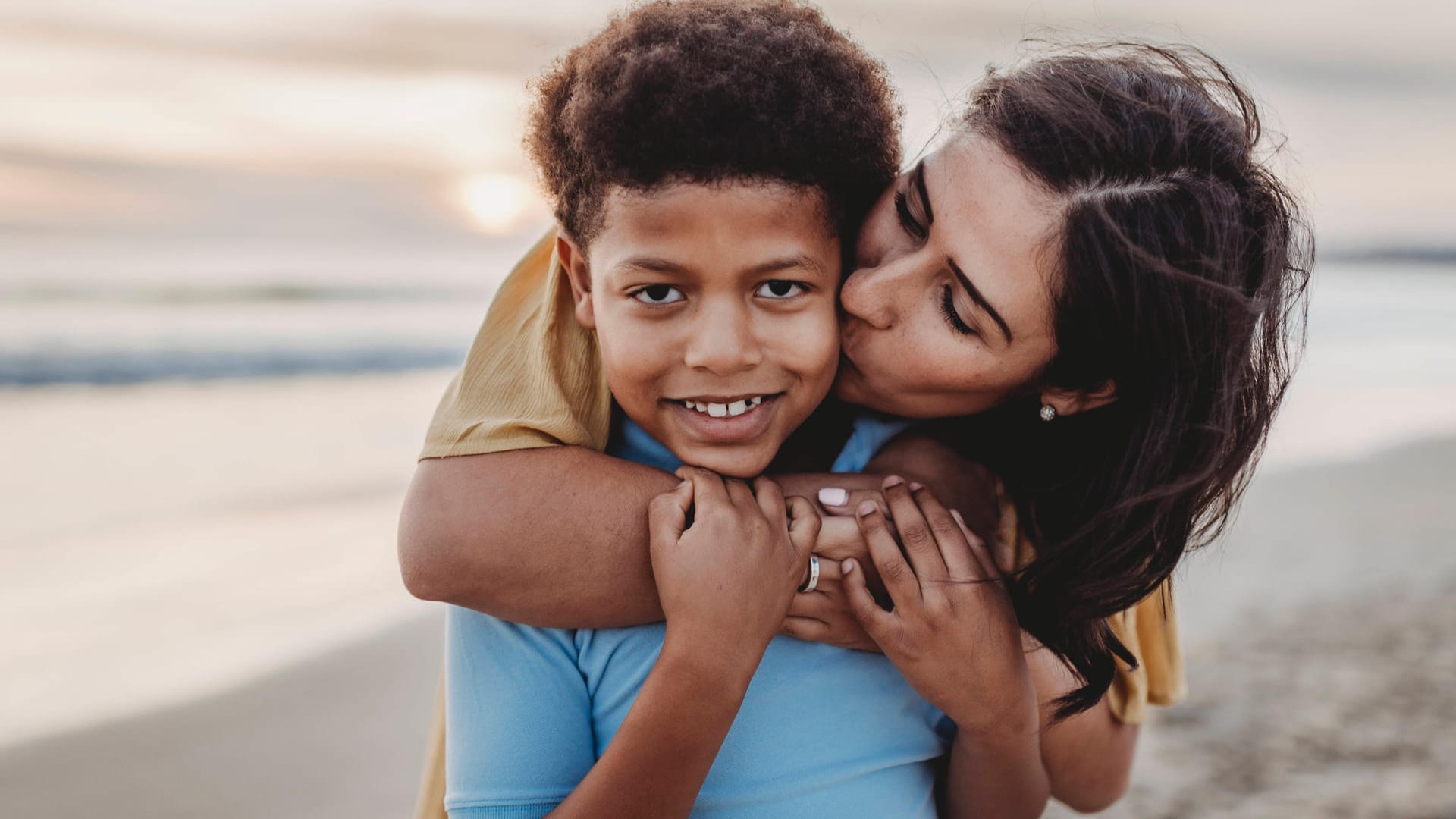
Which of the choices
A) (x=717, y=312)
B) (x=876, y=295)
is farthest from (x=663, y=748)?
(x=876, y=295)

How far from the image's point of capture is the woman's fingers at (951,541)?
1.56 m

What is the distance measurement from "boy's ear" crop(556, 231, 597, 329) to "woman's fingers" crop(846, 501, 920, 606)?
0.49 meters

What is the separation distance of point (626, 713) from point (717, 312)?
55 centimetres

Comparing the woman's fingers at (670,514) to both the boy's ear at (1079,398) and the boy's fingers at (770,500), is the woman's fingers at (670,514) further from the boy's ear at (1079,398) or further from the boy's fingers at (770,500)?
the boy's ear at (1079,398)

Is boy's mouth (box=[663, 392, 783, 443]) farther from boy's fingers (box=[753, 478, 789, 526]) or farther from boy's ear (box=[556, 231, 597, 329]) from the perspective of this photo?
boy's ear (box=[556, 231, 597, 329])

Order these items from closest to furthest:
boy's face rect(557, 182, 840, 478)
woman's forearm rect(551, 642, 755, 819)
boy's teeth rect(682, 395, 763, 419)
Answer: woman's forearm rect(551, 642, 755, 819) → boy's face rect(557, 182, 840, 478) → boy's teeth rect(682, 395, 763, 419)

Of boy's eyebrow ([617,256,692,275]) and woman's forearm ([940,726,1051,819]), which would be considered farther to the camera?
woman's forearm ([940,726,1051,819])

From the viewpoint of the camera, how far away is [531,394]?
61.5 inches

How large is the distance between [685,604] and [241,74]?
10.8 meters


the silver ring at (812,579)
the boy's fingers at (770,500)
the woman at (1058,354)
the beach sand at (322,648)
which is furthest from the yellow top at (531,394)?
the beach sand at (322,648)

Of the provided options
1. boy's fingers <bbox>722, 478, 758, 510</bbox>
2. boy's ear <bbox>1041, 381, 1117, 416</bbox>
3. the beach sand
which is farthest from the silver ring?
the beach sand

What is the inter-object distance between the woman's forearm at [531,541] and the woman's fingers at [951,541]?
41 cm

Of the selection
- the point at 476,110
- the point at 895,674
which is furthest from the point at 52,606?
the point at 476,110

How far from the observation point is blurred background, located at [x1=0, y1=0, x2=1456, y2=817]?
324 centimetres
